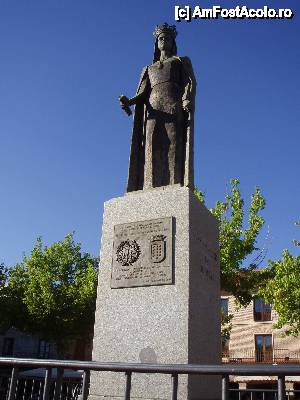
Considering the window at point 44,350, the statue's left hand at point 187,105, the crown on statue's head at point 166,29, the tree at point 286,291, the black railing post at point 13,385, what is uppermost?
the crown on statue's head at point 166,29

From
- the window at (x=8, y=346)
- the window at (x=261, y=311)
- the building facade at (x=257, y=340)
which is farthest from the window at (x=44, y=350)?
the window at (x=261, y=311)

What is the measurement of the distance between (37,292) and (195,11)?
23.4 m

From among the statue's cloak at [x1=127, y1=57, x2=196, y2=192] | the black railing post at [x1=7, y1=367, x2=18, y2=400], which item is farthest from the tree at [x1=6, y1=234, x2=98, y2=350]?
the black railing post at [x1=7, y1=367, x2=18, y2=400]

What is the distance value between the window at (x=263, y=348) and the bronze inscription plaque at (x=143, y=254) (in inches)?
1199

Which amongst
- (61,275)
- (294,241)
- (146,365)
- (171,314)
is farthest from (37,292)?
(146,365)

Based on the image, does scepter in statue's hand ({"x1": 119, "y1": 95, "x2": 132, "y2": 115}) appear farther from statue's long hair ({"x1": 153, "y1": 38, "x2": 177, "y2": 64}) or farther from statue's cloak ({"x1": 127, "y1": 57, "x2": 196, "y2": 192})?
statue's long hair ({"x1": 153, "y1": 38, "x2": 177, "y2": 64})

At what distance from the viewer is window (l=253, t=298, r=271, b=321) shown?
35.1 metres

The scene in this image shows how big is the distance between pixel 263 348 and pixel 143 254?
31.3 metres

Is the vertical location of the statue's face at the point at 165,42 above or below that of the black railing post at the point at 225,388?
above

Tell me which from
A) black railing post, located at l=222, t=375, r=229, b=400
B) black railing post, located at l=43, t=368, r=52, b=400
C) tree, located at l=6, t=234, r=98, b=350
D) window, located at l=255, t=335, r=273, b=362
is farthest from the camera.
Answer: window, located at l=255, t=335, r=273, b=362

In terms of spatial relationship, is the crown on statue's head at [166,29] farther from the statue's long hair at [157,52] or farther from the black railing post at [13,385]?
the black railing post at [13,385]

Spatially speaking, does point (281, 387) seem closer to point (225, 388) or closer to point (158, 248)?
point (225, 388)

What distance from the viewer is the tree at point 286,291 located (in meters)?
21.2

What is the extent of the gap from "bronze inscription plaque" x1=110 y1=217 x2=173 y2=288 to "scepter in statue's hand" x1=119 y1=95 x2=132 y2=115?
2250 mm
